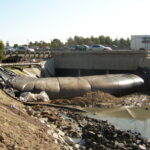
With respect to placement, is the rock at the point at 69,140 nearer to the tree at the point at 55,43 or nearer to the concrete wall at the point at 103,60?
the concrete wall at the point at 103,60

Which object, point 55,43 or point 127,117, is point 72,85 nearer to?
point 127,117

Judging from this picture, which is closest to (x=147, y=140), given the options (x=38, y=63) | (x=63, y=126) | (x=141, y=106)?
(x=63, y=126)

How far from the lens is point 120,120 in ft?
72.9

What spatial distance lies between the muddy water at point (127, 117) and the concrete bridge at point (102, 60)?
13695 millimetres

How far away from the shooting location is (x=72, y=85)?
93.6 feet

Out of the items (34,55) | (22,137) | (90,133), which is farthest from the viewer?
(34,55)

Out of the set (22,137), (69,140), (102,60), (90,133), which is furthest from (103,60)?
(22,137)

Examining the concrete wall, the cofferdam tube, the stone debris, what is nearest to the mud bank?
the stone debris

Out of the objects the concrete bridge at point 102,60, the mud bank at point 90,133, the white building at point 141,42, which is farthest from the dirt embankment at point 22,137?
the white building at point 141,42

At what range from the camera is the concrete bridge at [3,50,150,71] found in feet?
131

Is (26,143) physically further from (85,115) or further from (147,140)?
(85,115)

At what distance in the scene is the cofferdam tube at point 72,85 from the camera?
27.1m

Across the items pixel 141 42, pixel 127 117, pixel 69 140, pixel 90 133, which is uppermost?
pixel 141 42

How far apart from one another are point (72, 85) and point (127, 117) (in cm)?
686
